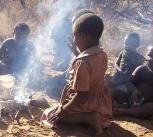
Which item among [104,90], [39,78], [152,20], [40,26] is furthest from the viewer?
[152,20]

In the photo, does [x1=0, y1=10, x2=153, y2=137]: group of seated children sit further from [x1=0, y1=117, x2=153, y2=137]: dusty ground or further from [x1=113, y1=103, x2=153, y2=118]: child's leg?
[x1=0, y1=117, x2=153, y2=137]: dusty ground

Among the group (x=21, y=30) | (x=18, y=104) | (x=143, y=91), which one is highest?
(x=21, y=30)

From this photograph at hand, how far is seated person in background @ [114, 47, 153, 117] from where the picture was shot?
215 inches

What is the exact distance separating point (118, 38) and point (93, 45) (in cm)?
636

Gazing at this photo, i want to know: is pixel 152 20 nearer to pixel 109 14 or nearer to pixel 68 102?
pixel 109 14

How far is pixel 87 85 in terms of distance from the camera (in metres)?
3.95

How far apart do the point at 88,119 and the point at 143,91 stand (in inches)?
66.1

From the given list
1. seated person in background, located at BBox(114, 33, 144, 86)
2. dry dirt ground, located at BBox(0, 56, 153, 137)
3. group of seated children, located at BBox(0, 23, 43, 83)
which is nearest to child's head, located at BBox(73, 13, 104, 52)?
dry dirt ground, located at BBox(0, 56, 153, 137)

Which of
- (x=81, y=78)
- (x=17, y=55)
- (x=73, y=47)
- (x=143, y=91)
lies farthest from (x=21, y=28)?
(x=81, y=78)

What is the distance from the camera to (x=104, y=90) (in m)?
4.36

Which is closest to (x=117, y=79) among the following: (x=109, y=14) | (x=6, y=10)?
(x=6, y=10)

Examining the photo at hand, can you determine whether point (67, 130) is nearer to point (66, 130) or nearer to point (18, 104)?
point (66, 130)

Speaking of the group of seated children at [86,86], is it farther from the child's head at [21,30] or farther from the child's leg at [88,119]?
the child's head at [21,30]

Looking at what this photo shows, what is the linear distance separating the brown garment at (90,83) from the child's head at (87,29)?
0.09 meters
